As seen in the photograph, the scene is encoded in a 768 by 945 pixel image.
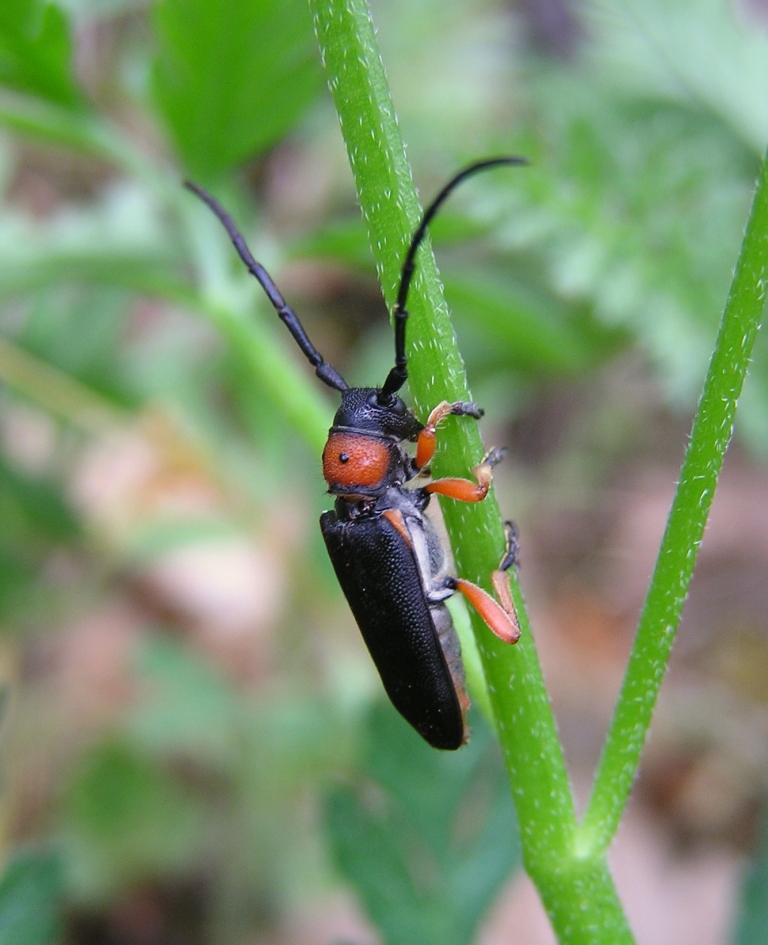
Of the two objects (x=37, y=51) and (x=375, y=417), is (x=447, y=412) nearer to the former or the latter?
(x=375, y=417)

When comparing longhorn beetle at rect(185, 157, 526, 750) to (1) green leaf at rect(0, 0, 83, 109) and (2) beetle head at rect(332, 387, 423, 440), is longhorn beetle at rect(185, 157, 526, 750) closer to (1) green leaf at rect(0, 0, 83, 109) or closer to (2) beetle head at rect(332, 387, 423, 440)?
(2) beetle head at rect(332, 387, 423, 440)

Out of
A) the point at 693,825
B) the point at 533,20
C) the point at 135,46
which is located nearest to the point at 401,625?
the point at 693,825

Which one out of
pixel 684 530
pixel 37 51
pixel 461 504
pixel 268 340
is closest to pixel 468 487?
pixel 461 504

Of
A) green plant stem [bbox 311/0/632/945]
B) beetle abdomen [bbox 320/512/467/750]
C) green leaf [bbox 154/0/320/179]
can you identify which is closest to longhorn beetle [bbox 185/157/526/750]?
beetle abdomen [bbox 320/512/467/750]

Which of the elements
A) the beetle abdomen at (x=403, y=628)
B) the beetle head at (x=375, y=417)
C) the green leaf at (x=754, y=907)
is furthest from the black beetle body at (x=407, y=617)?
the green leaf at (x=754, y=907)

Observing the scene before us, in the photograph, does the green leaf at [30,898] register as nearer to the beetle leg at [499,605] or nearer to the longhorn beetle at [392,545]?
the longhorn beetle at [392,545]

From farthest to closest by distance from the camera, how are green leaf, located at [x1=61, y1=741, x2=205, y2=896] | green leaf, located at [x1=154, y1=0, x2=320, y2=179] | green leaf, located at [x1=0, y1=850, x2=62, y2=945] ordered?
green leaf, located at [x1=61, y1=741, x2=205, y2=896]
green leaf, located at [x1=154, y1=0, x2=320, y2=179]
green leaf, located at [x1=0, y1=850, x2=62, y2=945]
